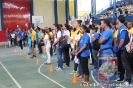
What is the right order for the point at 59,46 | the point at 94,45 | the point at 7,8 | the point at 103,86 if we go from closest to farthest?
the point at 103,86 < the point at 94,45 < the point at 59,46 < the point at 7,8

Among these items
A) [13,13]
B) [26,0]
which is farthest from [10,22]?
[26,0]

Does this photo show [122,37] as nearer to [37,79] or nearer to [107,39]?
[107,39]

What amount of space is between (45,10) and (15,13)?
12.7 ft

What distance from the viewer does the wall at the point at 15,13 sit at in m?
29.1

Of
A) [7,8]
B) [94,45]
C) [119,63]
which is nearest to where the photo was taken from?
[119,63]

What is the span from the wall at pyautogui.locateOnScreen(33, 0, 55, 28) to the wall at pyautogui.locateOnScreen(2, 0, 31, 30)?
116 cm

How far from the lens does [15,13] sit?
97.2ft

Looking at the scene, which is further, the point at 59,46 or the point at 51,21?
the point at 51,21

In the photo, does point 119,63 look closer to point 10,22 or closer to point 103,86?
point 103,86

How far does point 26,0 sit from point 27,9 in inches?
45.0

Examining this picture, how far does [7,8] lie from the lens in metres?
29.2

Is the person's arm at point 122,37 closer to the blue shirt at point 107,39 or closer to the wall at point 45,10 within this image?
the blue shirt at point 107,39

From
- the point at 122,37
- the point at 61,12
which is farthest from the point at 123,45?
the point at 61,12

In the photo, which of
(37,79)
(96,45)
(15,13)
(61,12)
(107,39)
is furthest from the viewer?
(61,12)
